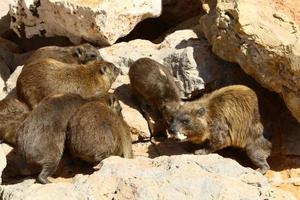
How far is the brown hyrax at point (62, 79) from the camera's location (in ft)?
30.4

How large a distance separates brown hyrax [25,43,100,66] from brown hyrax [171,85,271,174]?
173 centimetres

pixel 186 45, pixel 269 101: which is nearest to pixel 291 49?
pixel 269 101

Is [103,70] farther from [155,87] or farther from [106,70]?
[155,87]

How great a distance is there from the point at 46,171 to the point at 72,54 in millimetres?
2369

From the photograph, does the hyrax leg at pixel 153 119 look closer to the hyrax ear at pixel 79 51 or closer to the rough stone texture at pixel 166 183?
the hyrax ear at pixel 79 51

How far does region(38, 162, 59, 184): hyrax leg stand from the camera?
827cm

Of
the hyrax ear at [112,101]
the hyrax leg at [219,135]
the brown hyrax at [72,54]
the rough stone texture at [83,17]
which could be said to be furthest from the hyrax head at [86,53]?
the hyrax leg at [219,135]

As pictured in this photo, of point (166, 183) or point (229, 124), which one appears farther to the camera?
point (229, 124)

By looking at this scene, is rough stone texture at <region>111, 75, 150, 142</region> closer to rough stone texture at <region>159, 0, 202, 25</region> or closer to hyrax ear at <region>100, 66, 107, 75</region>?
hyrax ear at <region>100, 66, 107, 75</region>

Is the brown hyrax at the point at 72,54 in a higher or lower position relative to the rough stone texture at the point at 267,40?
lower

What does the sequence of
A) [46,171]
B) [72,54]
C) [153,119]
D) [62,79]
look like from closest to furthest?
[46,171]
[62,79]
[153,119]
[72,54]

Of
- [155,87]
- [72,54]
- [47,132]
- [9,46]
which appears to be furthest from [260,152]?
[9,46]

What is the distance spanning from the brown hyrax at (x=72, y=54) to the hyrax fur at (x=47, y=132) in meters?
1.35

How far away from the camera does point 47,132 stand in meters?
8.41
